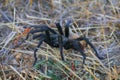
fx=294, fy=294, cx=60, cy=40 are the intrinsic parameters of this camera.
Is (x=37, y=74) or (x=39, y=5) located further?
(x=39, y=5)

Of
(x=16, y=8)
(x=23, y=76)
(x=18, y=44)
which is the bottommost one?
(x=23, y=76)

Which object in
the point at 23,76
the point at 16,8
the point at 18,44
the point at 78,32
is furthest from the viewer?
Result: the point at 16,8

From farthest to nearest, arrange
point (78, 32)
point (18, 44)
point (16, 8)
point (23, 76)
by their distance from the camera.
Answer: point (16, 8) < point (78, 32) < point (18, 44) < point (23, 76)

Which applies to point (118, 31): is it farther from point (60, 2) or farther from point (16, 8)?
point (16, 8)

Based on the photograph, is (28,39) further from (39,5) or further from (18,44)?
(39,5)

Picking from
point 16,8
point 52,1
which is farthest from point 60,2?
point 16,8

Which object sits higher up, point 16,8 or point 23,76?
point 16,8

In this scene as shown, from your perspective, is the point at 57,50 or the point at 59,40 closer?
the point at 59,40
